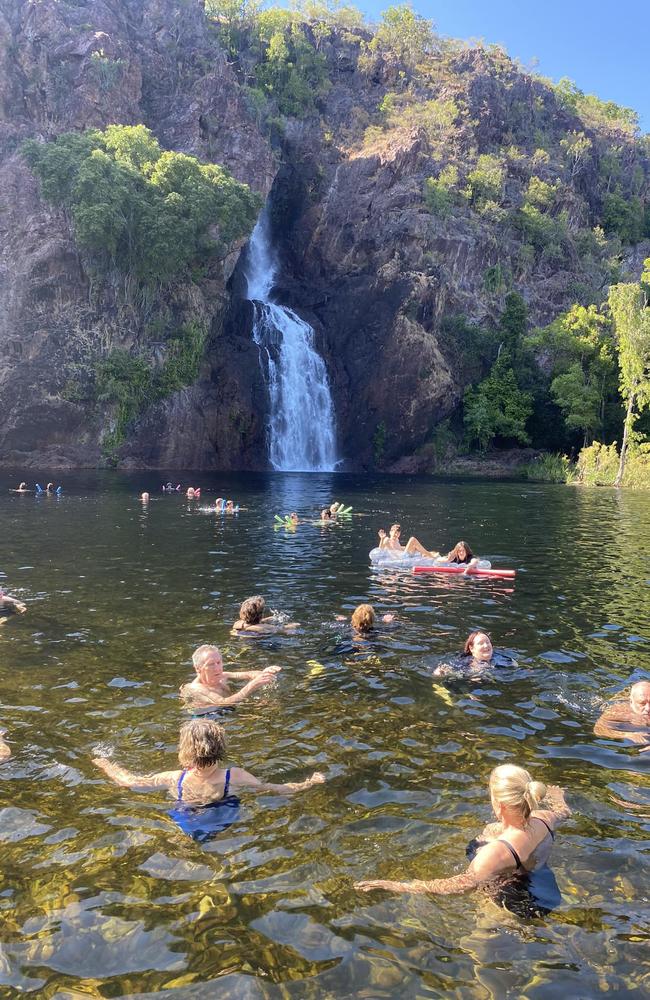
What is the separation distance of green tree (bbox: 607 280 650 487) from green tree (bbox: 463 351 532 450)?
15047 millimetres

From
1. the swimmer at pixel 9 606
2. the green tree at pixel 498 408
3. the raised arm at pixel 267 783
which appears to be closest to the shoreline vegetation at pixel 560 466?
the green tree at pixel 498 408

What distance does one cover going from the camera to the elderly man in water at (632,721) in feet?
29.5

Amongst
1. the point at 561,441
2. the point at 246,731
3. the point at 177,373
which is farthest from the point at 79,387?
the point at 246,731

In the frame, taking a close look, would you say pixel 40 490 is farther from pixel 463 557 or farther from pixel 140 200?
pixel 140 200

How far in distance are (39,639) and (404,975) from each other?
10.0 meters

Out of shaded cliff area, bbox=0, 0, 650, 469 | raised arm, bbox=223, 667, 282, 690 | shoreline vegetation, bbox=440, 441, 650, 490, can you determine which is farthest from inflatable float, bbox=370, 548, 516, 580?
shaded cliff area, bbox=0, 0, 650, 469

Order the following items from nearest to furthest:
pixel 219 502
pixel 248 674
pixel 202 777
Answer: pixel 202 777, pixel 248 674, pixel 219 502

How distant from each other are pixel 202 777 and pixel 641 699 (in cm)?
576

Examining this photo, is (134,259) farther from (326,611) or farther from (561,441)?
(326,611)

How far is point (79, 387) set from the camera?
213 ft

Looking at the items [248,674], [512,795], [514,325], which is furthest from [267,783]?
[514,325]

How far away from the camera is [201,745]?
6809mm

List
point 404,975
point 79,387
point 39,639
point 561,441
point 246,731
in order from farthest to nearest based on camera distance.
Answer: point 561,441
point 79,387
point 39,639
point 246,731
point 404,975

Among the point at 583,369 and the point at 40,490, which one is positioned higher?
the point at 583,369
